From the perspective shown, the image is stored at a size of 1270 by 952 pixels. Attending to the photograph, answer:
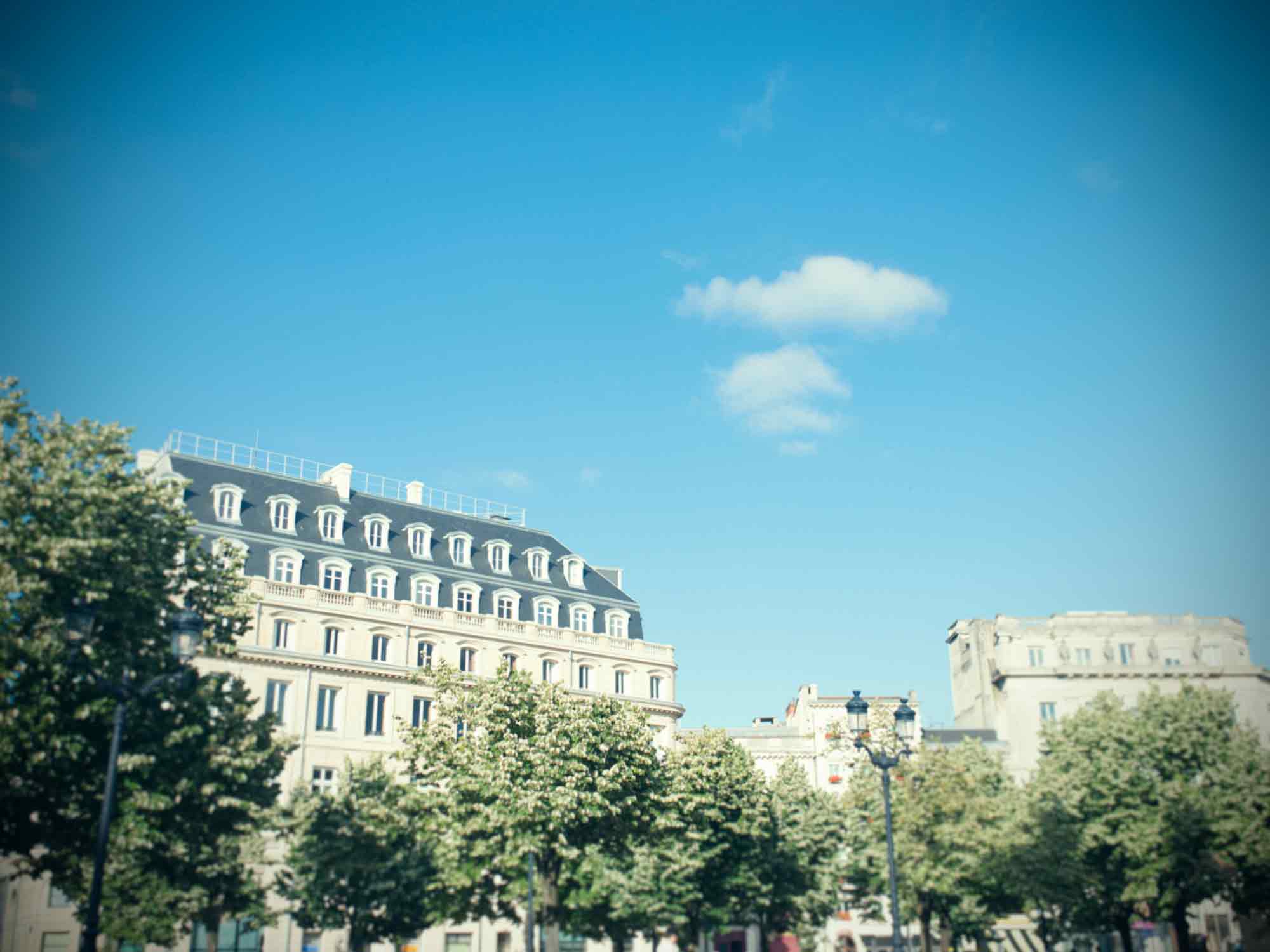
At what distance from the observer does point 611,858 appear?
4491cm

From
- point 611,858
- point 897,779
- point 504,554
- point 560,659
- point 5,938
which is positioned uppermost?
point 504,554

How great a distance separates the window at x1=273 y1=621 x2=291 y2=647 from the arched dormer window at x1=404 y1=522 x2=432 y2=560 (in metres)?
10.8

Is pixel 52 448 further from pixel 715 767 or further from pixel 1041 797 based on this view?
pixel 1041 797

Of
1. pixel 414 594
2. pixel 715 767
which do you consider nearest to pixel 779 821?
pixel 715 767

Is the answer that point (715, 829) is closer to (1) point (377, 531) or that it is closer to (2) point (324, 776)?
(2) point (324, 776)

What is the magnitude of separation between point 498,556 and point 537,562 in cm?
306

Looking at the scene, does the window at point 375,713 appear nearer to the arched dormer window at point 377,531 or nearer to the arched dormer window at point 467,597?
the arched dormer window at point 467,597

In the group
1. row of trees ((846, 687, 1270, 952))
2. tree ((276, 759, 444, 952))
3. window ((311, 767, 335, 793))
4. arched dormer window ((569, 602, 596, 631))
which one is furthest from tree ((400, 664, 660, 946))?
arched dormer window ((569, 602, 596, 631))

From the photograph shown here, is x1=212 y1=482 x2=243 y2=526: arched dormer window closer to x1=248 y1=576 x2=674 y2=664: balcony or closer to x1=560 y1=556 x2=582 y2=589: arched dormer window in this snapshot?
x1=248 y1=576 x2=674 y2=664: balcony

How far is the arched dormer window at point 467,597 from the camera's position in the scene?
68250 mm

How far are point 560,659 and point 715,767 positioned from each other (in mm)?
21579

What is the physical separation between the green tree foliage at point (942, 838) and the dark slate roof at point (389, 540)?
2711 centimetres

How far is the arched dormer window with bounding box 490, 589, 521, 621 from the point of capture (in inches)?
2758

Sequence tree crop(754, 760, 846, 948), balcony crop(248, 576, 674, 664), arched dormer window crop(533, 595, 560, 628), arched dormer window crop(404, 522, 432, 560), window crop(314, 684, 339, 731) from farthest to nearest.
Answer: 1. arched dormer window crop(533, 595, 560, 628)
2. arched dormer window crop(404, 522, 432, 560)
3. balcony crop(248, 576, 674, 664)
4. window crop(314, 684, 339, 731)
5. tree crop(754, 760, 846, 948)
